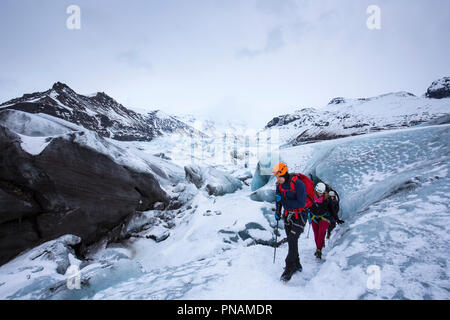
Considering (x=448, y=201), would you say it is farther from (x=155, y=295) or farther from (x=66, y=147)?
(x=66, y=147)

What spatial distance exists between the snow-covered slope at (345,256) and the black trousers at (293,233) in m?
0.33

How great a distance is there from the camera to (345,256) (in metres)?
3.52

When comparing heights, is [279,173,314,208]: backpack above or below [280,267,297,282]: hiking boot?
above

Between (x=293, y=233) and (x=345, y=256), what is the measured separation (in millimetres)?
978

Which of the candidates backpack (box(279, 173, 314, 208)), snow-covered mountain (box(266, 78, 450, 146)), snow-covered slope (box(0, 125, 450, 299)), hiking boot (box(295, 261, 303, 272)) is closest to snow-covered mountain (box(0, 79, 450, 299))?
snow-covered slope (box(0, 125, 450, 299))

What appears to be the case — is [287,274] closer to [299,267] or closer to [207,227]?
[299,267]

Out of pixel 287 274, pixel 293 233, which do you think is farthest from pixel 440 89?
pixel 287 274

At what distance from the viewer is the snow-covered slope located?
111 inches

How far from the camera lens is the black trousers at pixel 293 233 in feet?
11.9

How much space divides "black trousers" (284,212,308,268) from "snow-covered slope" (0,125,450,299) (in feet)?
1.07

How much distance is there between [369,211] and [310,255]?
6.17 feet

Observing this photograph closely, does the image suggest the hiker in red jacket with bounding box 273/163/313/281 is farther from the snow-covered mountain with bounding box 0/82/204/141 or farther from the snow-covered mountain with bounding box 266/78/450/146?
the snow-covered mountain with bounding box 0/82/204/141

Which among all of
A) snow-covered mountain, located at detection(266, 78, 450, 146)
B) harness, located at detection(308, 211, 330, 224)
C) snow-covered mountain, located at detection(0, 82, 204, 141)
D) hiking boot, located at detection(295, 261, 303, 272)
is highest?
snow-covered mountain, located at detection(0, 82, 204, 141)

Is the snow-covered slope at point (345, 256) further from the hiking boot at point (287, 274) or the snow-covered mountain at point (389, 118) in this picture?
the snow-covered mountain at point (389, 118)
